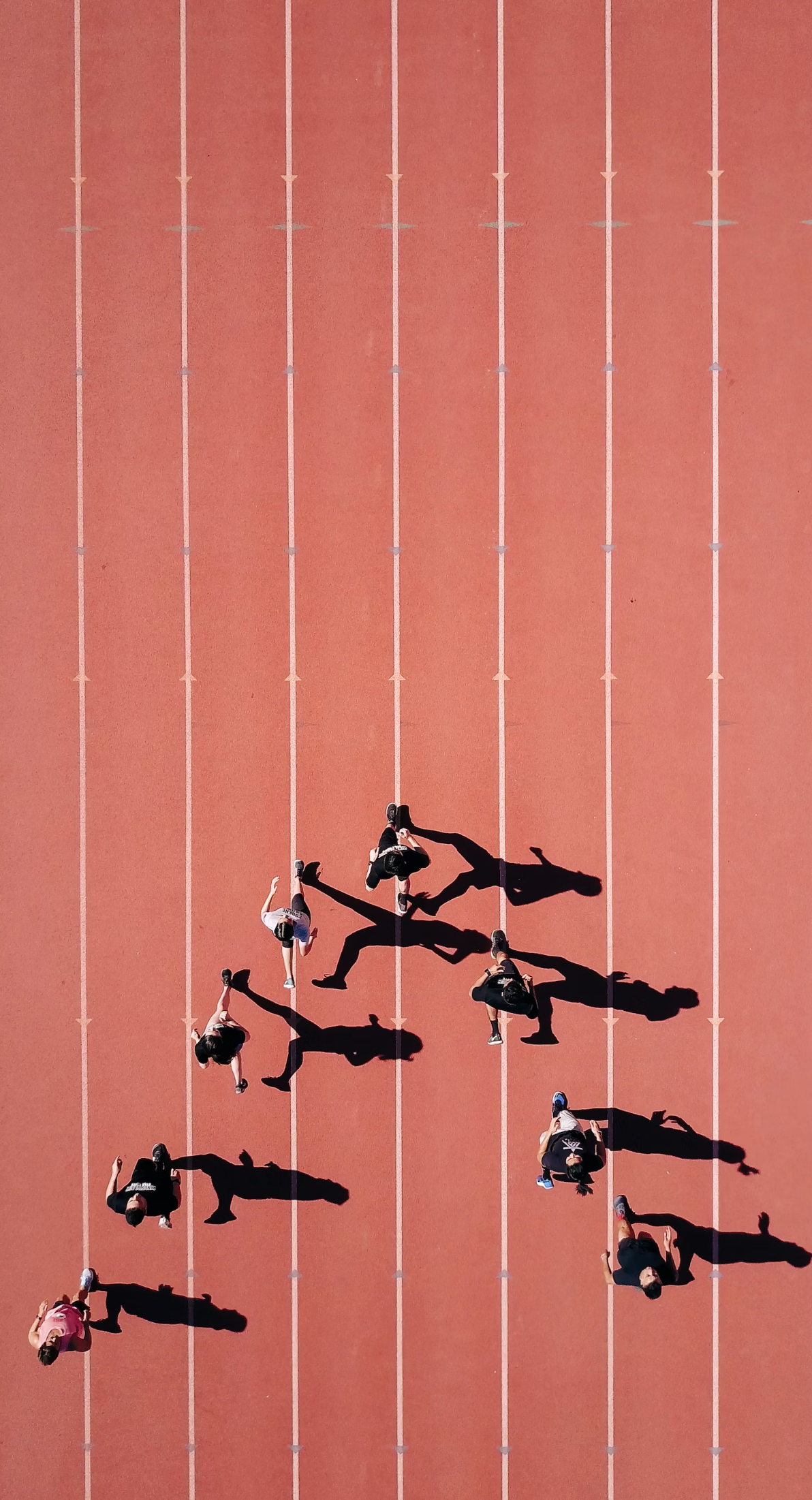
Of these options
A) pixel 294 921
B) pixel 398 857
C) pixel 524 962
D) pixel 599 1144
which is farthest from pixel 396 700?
pixel 599 1144

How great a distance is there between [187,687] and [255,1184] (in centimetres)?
284

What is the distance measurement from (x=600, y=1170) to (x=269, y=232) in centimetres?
561

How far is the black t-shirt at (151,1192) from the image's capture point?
464 cm

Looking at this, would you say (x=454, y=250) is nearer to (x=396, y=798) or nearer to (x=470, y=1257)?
(x=396, y=798)

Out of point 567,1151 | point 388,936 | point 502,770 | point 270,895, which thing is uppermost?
point 502,770

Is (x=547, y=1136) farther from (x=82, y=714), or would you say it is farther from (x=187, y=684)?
(x=82, y=714)

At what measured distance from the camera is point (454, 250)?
16.3 feet

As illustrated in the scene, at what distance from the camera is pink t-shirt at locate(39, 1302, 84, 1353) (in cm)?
459

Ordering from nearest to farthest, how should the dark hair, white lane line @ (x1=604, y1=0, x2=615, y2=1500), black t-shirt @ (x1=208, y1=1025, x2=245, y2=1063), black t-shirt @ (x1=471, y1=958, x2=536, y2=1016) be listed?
1. black t-shirt @ (x1=471, y1=958, x2=536, y2=1016)
2. the dark hair
3. black t-shirt @ (x1=208, y1=1025, x2=245, y2=1063)
4. white lane line @ (x1=604, y1=0, x2=615, y2=1500)

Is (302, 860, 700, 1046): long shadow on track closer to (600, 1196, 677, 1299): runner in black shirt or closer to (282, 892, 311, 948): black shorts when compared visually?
(282, 892, 311, 948): black shorts

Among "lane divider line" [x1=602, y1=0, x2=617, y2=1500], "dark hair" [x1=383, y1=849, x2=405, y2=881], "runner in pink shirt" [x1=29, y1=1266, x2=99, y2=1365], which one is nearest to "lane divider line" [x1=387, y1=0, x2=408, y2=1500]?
"dark hair" [x1=383, y1=849, x2=405, y2=881]

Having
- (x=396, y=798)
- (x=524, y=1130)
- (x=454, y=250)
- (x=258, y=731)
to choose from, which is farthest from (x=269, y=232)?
(x=524, y=1130)

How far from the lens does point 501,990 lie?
4.57 meters

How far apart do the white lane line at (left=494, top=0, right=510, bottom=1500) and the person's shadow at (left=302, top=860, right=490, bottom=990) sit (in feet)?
0.82
